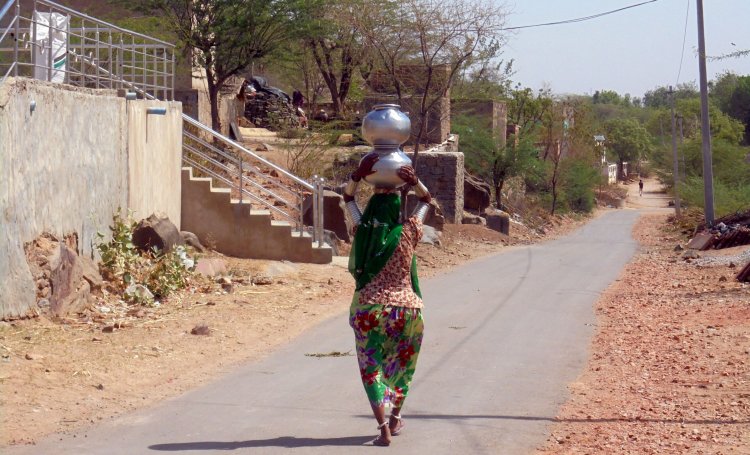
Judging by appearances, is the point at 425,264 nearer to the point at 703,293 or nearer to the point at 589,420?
the point at 703,293

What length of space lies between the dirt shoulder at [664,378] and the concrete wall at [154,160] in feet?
23.0

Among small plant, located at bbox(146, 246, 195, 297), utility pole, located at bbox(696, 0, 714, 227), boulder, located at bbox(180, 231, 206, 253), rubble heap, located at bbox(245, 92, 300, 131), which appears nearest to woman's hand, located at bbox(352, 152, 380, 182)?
small plant, located at bbox(146, 246, 195, 297)

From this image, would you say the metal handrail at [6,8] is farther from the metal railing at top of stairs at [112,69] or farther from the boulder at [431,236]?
the boulder at [431,236]

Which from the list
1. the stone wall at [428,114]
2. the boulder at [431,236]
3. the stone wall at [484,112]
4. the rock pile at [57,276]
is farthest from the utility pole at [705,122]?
the rock pile at [57,276]

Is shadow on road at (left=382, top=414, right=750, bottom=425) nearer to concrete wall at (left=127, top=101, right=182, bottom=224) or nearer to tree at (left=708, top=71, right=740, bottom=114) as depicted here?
concrete wall at (left=127, top=101, right=182, bottom=224)

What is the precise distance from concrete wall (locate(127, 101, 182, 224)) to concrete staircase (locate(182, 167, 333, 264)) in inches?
16.2

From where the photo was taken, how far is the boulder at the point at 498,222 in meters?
32.3

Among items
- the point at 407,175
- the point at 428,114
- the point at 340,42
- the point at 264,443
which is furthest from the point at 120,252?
the point at 340,42

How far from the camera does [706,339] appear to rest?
11.6 meters

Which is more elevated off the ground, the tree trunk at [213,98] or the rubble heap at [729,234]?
the tree trunk at [213,98]

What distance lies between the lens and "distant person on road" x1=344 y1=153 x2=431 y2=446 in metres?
6.57

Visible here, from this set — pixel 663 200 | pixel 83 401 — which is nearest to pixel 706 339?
pixel 83 401

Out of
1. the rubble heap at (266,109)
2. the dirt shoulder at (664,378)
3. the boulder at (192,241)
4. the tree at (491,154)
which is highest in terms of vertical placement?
the rubble heap at (266,109)

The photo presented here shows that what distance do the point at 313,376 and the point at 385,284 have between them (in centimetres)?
258
